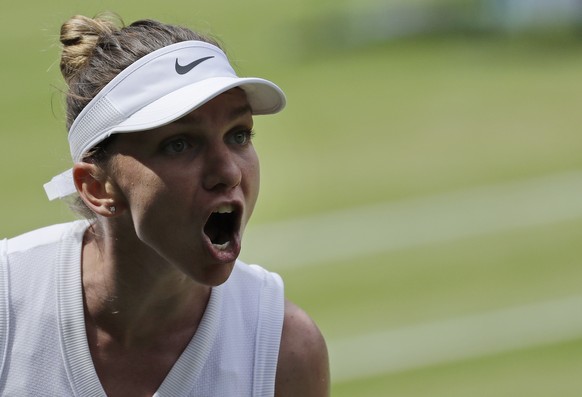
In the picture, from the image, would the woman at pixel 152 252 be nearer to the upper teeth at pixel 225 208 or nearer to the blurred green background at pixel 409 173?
the upper teeth at pixel 225 208

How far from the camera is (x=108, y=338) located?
149 inches

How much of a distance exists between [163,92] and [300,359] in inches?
32.8

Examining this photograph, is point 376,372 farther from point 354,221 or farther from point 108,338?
point 108,338

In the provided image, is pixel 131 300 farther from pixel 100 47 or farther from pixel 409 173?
pixel 409 173

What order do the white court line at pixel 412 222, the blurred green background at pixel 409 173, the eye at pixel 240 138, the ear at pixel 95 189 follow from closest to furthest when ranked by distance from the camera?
the eye at pixel 240 138
the ear at pixel 95 189
the blurred green background at pixel 409 173
the white court line at pixel 412 222

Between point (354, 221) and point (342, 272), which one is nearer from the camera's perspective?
point (342, 272)

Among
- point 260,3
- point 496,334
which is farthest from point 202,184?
point 260,3

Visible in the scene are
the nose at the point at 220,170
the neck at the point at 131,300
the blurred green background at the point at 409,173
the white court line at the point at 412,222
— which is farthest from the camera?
the white court line at the point at 412,222

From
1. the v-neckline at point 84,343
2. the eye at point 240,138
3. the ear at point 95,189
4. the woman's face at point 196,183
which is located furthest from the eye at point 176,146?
the v-neckline at point 84,343

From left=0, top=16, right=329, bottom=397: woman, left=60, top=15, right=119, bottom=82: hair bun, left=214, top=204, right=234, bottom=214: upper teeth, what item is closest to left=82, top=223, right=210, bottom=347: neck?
left=0, top=16, right=329, bottom=397: woman

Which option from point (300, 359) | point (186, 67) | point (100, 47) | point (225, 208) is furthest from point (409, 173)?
point (225, 208)

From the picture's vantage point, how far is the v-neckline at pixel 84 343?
368 centimetres

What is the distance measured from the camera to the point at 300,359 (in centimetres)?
377

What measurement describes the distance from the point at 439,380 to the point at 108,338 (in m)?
3.82
